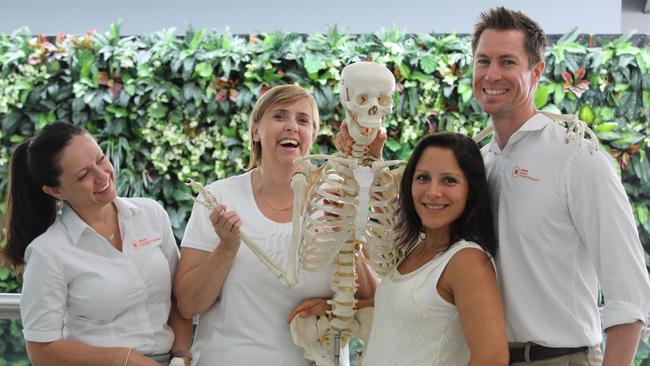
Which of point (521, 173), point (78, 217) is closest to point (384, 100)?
point (521, 173)

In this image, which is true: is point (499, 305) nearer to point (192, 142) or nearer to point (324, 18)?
point (192, 142)

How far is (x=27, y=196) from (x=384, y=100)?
1.00 metres

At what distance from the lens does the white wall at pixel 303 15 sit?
4.47m

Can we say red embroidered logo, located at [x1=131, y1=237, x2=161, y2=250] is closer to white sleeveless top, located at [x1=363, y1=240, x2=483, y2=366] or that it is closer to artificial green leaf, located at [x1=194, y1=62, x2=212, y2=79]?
white sleeveless top, located at [x1=363, y1=240, x2=483, y2=366]

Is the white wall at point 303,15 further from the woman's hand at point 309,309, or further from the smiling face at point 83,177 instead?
the woman's hand at point 309,309

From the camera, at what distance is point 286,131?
2104 millimetres

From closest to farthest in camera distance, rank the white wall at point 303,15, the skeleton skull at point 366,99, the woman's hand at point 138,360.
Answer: the skeleton skull at point 366,99, the woman's hand at point 138,360, the white wall at point 303,15

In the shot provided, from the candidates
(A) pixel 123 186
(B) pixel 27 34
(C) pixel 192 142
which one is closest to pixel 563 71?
(C) pixel 192 142

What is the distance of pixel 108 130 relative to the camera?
132 inches

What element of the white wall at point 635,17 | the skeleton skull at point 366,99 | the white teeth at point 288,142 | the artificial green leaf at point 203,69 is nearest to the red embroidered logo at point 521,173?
the skeleton skull at point 366,99

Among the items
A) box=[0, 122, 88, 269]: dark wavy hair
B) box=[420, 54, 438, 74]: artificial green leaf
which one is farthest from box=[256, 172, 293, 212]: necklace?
box=[420, 54, 438, 74]: artificial green leaf

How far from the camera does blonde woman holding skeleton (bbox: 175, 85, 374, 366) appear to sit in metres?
2.06

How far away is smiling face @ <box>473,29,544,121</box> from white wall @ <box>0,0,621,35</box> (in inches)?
108

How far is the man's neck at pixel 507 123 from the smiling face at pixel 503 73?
0.05ft
